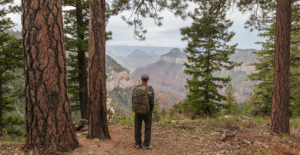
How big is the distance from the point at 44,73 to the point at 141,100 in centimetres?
216

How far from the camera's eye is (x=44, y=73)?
2771 mm

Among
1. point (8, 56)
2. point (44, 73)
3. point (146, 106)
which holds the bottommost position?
point (146, 106)

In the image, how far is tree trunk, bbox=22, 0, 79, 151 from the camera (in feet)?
9.01

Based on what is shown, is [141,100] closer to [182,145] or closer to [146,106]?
[146,106]

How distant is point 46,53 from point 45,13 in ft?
2.27

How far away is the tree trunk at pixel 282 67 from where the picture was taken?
A: 5.21 meters

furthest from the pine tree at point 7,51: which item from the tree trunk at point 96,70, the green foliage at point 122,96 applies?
the green foliage at point 122,96

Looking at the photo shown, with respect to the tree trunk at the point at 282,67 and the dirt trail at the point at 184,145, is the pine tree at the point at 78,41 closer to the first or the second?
the dirt trail at the point at 184,145

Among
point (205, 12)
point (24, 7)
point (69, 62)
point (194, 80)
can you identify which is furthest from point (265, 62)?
point (24, 7)

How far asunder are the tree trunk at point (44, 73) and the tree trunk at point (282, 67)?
6.31 meters

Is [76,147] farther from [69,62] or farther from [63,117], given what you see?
[69,62]

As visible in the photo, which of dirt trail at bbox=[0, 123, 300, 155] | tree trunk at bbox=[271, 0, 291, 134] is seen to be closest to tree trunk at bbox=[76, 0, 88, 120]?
dirt trail at bbox=[0, 123, 300, 155]

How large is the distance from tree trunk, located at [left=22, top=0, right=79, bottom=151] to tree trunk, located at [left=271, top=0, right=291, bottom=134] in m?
6.31

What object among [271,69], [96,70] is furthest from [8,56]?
[271,69]
